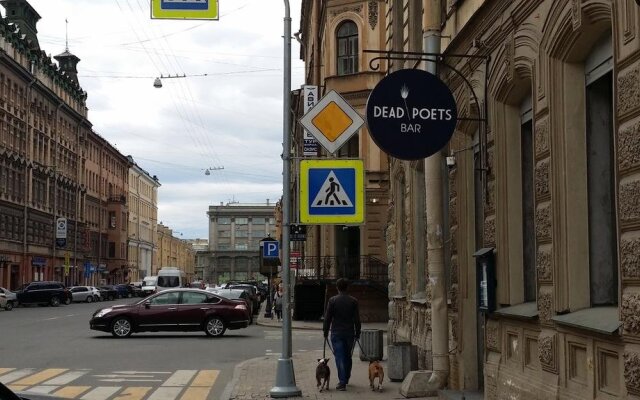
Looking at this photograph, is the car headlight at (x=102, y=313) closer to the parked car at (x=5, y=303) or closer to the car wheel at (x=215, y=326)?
the car wheel at (x=215, y=326)

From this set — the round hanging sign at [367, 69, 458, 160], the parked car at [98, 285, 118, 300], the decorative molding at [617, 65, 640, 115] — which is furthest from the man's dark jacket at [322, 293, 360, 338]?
the parked car at [98, 285, 118, 300]

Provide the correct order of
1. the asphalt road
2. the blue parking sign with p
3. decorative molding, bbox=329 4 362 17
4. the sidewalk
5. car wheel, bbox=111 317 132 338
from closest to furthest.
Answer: the sidewalk, the asphalt road, car wheel, bbox=111 317 132 338, the blue parking sign with p, decorative molding, bbox=329 4 362 17

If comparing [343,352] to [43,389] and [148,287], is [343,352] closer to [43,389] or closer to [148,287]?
[43,389]

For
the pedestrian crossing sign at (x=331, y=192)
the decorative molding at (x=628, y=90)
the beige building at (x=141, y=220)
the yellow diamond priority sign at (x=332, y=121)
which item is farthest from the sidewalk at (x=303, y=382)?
the beige building at (x=141, y=220)

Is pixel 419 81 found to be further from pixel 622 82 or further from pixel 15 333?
pixel 15 333

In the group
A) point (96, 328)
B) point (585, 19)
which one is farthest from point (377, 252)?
point (585, 19)

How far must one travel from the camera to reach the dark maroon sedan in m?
25.4

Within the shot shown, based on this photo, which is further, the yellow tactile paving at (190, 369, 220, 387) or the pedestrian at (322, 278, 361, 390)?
the yellow tactile paving at (190, 369, 220, 387)

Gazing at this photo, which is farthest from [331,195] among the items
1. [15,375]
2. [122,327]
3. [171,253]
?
[171,253]

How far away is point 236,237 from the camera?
553 feet

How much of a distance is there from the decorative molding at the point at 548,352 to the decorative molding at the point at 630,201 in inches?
79.7

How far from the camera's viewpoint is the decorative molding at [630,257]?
6281mm

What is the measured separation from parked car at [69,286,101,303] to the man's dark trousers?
5441 centimetres

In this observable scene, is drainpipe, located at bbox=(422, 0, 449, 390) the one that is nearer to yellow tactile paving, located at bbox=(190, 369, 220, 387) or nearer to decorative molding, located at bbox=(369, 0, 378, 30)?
yellow tactile paving, located at bbox=(190, 369, 220, 387)
